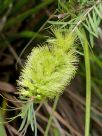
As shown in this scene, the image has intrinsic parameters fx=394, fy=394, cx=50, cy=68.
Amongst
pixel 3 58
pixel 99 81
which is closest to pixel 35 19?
pixel 3 58

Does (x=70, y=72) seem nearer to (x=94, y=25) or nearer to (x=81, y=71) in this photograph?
(x=94, y=25)

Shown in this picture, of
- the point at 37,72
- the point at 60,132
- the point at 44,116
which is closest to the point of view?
the point at 37,72

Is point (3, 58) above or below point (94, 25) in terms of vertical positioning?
below

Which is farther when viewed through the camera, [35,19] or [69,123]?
[35,19]

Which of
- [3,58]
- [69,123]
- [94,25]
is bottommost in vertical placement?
[69,123]

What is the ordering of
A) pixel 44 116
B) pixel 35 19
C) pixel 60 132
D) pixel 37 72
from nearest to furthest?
pixel 37 72 → pixel 60 132 → pixel 44 116 → pixel 35 19
